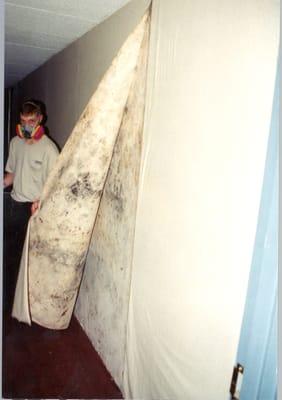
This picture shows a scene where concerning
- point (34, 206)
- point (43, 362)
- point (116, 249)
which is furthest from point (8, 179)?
point (43, 362)

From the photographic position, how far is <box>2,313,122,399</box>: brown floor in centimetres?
151

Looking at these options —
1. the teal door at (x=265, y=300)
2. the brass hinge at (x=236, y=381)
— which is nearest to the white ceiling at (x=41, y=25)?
the teal door at (x=265, y=300)

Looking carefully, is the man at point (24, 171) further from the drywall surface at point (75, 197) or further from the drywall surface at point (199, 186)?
the drywall surface at point (199, 186)

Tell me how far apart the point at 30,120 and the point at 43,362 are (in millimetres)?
1135

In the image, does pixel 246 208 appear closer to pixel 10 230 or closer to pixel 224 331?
pixel 224 331

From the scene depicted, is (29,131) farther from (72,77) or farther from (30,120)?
(72,77)

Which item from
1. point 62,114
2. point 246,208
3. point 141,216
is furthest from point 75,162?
point 246,208

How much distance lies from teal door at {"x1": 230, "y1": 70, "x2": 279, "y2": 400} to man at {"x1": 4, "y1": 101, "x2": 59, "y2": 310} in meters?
0.89

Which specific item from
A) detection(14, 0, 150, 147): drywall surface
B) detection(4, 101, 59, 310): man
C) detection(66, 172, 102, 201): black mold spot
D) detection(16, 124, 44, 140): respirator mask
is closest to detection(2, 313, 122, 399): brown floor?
detection(4, 101, 59, 310): man

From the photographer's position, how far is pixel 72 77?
1601mm

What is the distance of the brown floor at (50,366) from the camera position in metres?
1.51

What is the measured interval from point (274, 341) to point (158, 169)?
67 centimetres

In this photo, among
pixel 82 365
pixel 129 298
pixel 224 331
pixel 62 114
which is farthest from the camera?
pixel 82 365

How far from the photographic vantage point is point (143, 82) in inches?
50.6
